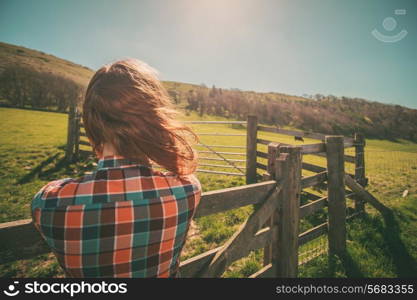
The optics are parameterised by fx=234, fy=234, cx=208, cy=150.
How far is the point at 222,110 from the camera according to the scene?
195 ft

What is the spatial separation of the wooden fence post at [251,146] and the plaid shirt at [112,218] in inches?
244

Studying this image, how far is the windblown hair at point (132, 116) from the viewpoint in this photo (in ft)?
3.50

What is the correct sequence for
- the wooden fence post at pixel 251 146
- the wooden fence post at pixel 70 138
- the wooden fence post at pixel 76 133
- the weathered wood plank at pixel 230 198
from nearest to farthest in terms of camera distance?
the weathered wood plank at pixel 230 198
the wooden fence post at pixel 251 146
the wooden fence post at pixel 70 138
the wooden fence post at pixel 76 133

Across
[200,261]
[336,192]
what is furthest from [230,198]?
[336,192]

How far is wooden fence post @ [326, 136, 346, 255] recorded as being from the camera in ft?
12.4

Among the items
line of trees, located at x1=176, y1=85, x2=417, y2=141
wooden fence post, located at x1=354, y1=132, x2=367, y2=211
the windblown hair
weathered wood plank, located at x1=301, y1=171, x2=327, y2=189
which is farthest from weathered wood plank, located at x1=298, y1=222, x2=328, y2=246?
line of trees, located at x1=176, y1=85, x2=417, y2=141

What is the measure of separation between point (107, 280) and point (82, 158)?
10.5m

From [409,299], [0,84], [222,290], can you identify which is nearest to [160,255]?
[222,290]

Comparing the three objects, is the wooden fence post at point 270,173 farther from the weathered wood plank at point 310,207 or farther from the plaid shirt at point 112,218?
the plaid shirt at point 112,218

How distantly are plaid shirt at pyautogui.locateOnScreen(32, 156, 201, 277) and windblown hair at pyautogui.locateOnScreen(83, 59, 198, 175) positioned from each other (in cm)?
8

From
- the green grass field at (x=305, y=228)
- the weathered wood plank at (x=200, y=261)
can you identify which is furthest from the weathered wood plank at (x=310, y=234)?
the weathered wood plank at (x=200, y=261)

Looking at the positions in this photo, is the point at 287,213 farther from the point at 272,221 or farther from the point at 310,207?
the point at 310,207
